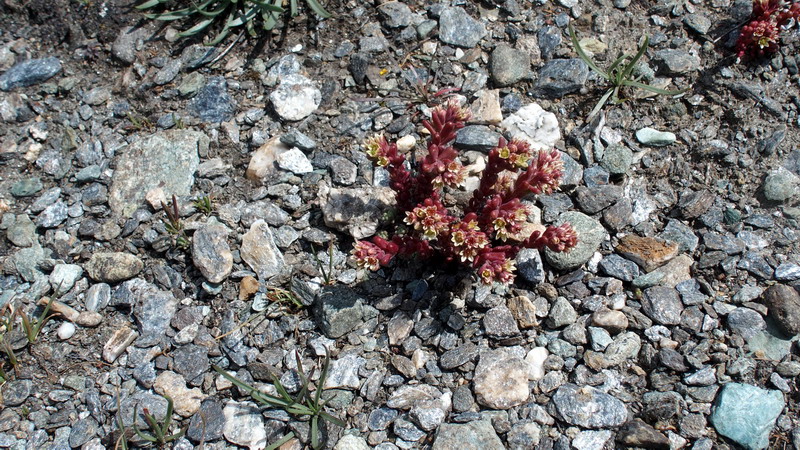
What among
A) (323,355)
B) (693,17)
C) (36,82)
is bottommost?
(323,355)

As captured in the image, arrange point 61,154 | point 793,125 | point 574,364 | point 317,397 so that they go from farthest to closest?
1. point 61,154
2. point 793,125
3. point 574,364
4. point 317,397

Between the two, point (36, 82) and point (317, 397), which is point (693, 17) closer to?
point (317, 397)

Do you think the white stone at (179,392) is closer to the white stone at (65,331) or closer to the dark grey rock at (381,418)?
the white stone at (65,331)

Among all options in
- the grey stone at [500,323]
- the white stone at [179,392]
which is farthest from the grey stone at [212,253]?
the grey stone at [500,323]

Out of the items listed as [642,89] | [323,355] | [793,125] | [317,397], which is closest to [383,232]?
[323,355]

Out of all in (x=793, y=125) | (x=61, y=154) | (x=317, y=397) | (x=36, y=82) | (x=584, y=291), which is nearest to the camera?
(x=317, y=397)

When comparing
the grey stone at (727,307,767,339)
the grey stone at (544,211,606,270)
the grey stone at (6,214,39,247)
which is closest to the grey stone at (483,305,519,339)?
the grey stone at (544,211,606,270)
